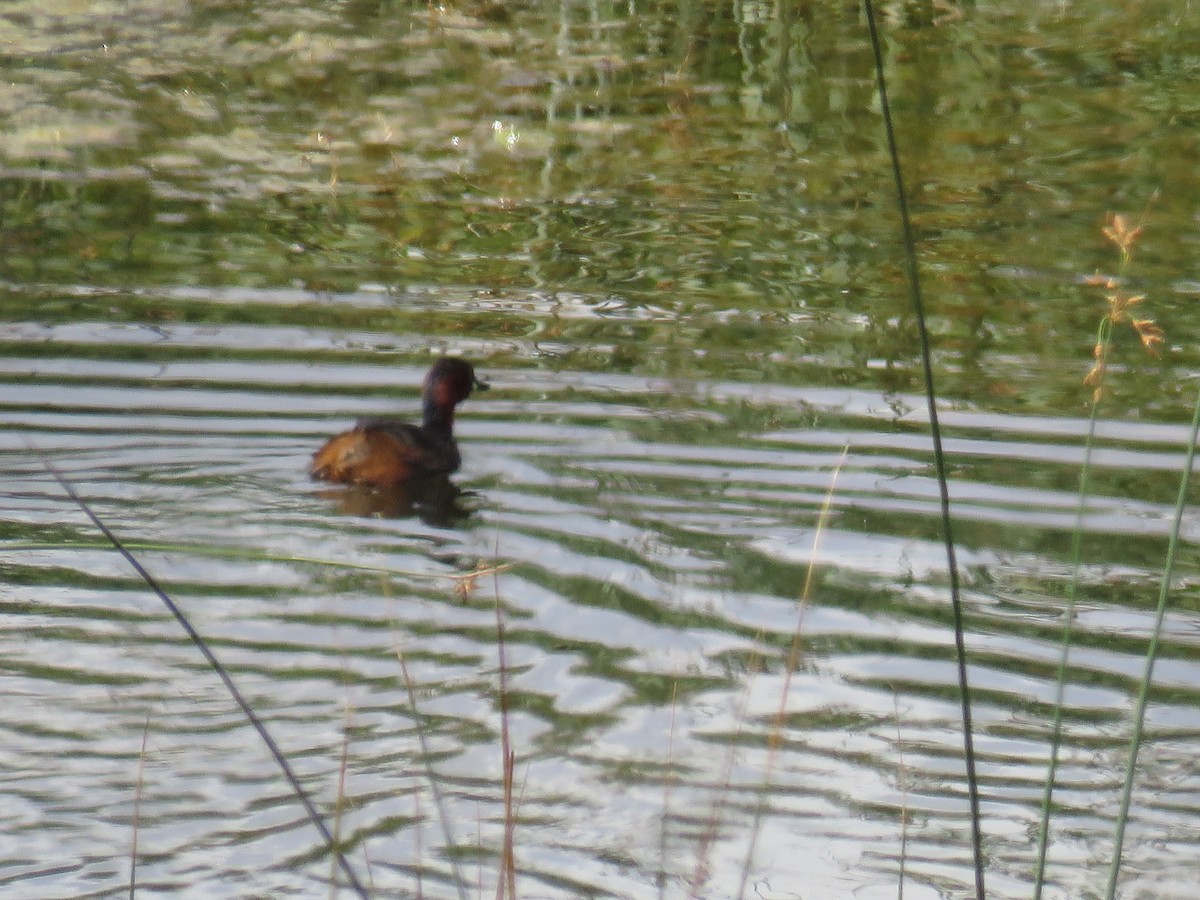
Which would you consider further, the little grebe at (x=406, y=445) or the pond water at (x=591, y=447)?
the little grebe at (x=406, y=445)

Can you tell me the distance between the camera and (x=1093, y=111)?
40.4ft

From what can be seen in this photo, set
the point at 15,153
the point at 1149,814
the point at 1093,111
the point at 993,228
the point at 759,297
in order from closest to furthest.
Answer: the point at 1149,814 < the point at 759,297 < the point at 993,228 < the point at 15,153 < the point at 1093,111

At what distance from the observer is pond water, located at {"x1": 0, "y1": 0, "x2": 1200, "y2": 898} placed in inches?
171

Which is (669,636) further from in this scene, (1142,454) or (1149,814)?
(1142,454)

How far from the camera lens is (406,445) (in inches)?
283

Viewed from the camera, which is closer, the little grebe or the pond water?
the pond water

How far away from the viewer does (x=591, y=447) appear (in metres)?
7.22

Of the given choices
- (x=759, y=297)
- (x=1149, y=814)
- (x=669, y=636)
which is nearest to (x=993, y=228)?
(x=759, y=297)

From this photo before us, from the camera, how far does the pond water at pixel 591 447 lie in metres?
4.33

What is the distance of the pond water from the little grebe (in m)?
0.11

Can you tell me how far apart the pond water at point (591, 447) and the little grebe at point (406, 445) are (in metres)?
0.11

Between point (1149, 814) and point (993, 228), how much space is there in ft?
19.4

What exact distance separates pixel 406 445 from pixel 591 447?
26.3 inches

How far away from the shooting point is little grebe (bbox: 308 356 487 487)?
7.05 m
